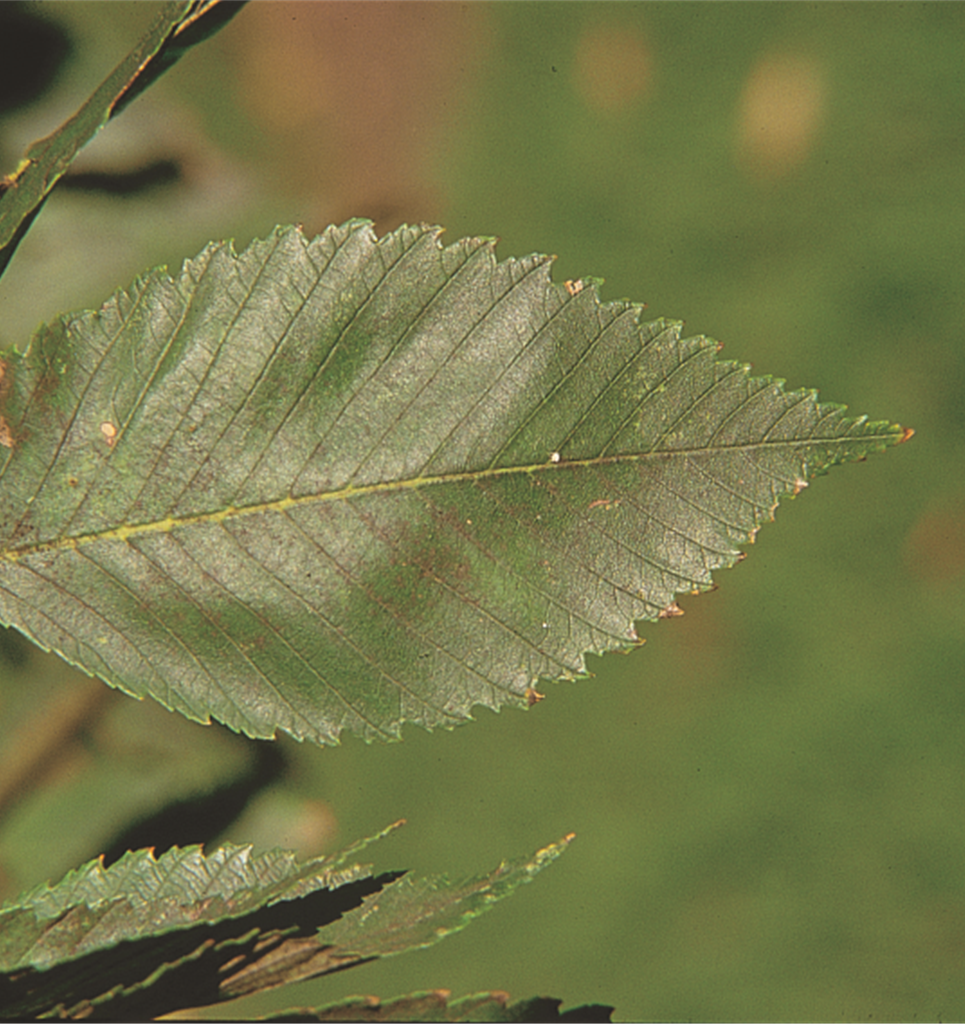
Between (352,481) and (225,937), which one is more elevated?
(352,481)

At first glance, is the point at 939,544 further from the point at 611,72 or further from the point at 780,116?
the point at 611,72

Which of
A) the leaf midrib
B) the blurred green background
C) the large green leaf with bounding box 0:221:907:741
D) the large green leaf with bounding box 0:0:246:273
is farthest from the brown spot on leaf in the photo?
the blurred green background

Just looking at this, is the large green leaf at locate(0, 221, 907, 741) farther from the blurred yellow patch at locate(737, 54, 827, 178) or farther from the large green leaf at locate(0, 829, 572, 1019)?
the blurred yellow patch at locate(737, 54, 827, 178)

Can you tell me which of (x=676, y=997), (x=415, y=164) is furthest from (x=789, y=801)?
(x=415, y=164)

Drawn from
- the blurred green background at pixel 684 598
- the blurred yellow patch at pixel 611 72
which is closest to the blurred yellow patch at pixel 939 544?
the blurred green background at pixel 684 598

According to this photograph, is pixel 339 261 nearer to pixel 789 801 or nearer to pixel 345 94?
pixel 345 94

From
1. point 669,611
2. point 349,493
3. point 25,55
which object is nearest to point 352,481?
point 349,493

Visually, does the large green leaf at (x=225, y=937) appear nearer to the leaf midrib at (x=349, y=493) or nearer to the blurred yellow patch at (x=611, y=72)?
the leaf midrib at (x=349, y=493)
